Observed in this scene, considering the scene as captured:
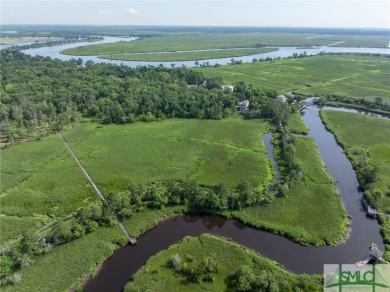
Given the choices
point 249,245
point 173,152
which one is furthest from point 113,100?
point 249,245

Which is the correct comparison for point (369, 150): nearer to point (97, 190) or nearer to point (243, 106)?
point (243, 106)

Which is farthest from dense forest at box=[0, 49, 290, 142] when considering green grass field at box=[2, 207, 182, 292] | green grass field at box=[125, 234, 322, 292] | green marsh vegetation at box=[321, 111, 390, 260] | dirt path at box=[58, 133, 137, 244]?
green grass field at box=[125, 234, 322, 292]

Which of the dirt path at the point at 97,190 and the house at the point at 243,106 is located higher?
the house at the point at 243,106

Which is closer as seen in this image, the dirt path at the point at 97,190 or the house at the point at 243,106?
the dirt path at the point at 97,190

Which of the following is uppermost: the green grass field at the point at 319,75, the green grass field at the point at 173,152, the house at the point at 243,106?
the green grass field at the point at 319,75

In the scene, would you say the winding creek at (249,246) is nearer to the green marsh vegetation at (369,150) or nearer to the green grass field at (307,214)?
the green grass field at (307,214)

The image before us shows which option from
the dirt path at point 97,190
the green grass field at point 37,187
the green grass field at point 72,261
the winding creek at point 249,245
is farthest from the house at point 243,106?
the green grass field at point 72,261
